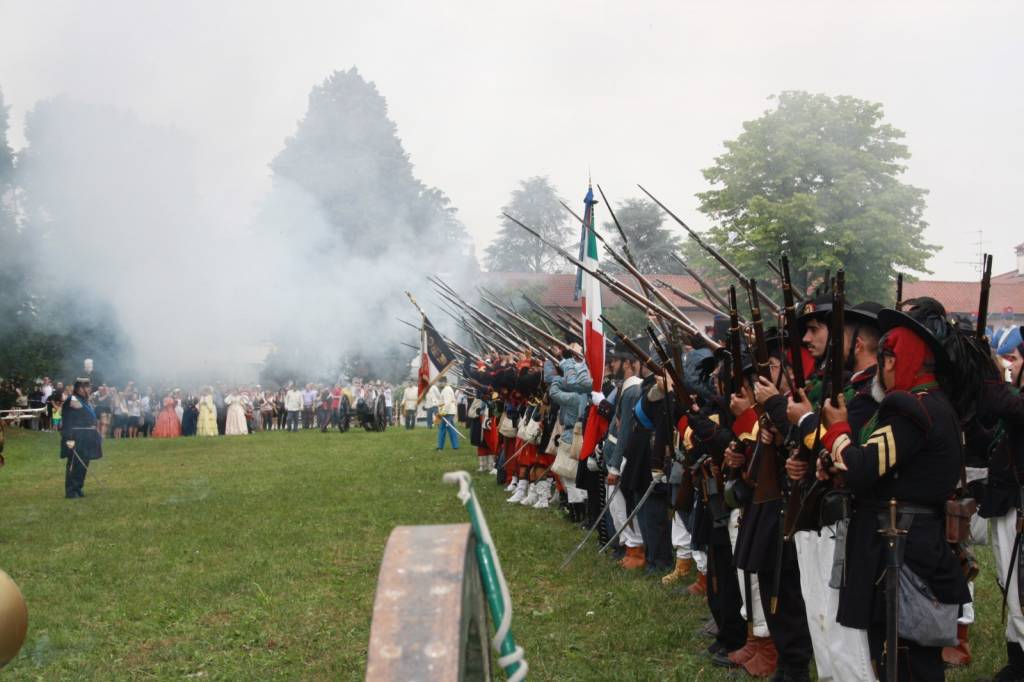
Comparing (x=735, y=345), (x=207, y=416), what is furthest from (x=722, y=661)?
(x=207, y=416)

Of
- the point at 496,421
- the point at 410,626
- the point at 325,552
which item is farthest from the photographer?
the point at 496,421

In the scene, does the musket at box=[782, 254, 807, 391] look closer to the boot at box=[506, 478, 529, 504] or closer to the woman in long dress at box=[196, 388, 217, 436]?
the boot at box=[506, 478, 529, 504]

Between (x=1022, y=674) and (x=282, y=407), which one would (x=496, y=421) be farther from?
(x=282, y=407)

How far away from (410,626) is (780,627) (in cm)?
432

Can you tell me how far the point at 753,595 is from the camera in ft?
19.3

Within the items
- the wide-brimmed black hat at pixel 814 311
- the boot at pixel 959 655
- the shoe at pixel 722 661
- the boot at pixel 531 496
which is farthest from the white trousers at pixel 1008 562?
the boot at pixel 531 496

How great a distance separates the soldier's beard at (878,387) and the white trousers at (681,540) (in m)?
4.11

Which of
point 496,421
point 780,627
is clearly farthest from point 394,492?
point 780,627

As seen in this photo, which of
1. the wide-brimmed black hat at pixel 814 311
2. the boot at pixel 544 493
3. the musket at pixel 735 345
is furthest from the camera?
the boot at pixel 544 493

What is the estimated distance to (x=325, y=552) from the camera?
401 inches

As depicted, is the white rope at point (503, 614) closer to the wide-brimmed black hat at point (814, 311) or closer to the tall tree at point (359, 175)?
the wide-brimmed black hat at point (814, 311)

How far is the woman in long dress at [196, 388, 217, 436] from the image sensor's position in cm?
3462

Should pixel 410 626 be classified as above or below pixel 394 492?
above

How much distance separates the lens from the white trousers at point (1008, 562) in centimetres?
534
